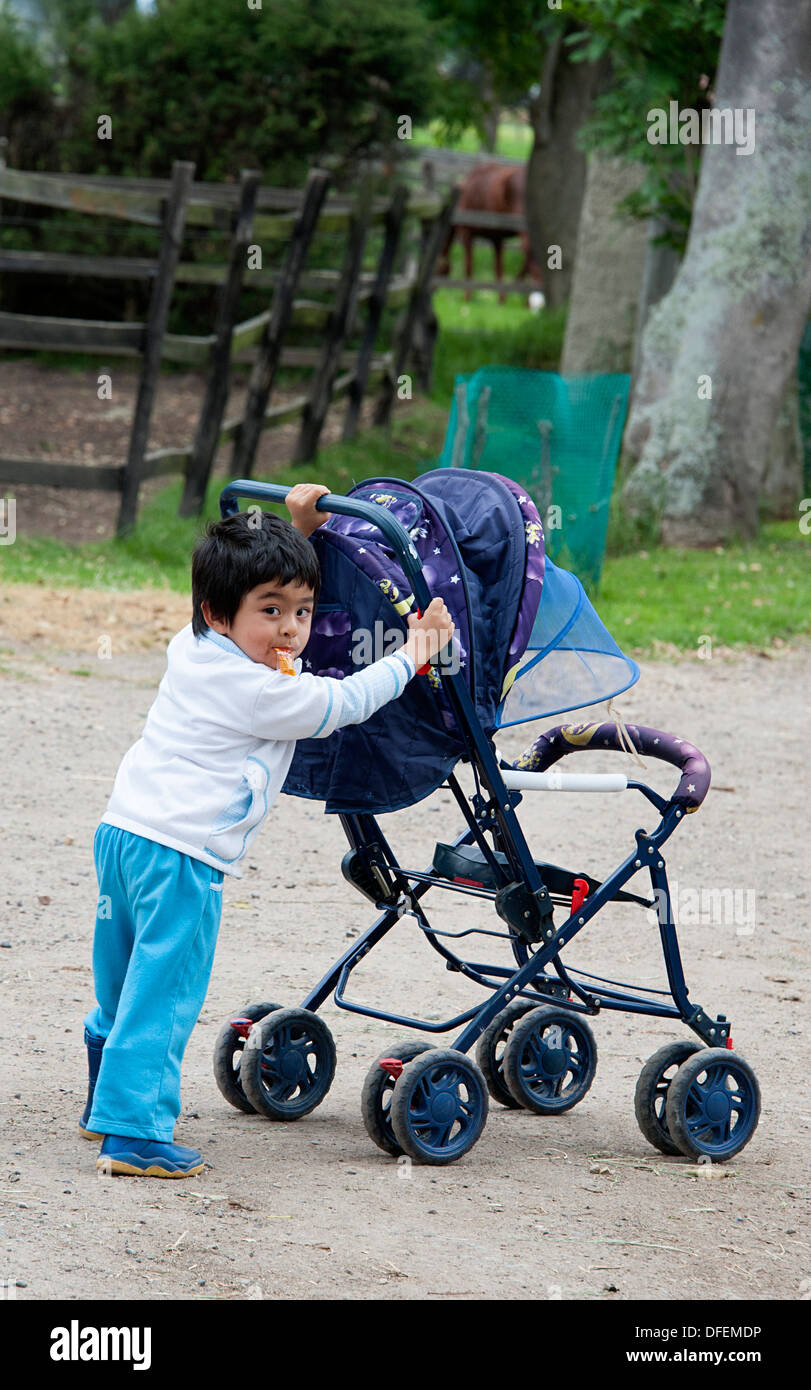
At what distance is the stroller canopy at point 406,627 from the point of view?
3584 millimetres

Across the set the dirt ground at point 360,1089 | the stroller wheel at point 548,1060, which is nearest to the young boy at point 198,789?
the dirt ground at point 360,1089

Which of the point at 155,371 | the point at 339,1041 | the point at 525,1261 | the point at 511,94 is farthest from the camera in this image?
the point at 511,94

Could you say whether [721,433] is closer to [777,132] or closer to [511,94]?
[777,132]

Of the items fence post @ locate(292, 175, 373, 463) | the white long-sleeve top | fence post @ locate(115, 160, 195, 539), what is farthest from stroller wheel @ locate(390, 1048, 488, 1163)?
fence post @ locate(292, 175, 373, 463)

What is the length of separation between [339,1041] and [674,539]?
26.6 feet

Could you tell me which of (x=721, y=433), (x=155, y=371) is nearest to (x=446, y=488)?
(x=155, y=371)

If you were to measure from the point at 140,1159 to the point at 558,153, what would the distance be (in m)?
18.0

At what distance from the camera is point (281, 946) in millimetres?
5031

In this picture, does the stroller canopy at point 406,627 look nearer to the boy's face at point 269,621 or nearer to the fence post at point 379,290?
the boy's face at point 269,621

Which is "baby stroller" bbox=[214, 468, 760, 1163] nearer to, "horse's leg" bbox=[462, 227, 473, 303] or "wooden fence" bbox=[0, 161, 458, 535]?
"wooden fence" bbox=[0, 161, 458, 535]

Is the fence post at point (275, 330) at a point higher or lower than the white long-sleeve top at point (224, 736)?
higher

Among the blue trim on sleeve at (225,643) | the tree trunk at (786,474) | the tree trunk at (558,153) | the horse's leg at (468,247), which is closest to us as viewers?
the blue trim on sleeve at (225,643)

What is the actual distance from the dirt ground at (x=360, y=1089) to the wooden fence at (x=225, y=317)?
3229 mm

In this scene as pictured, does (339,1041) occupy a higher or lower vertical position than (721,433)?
lower
